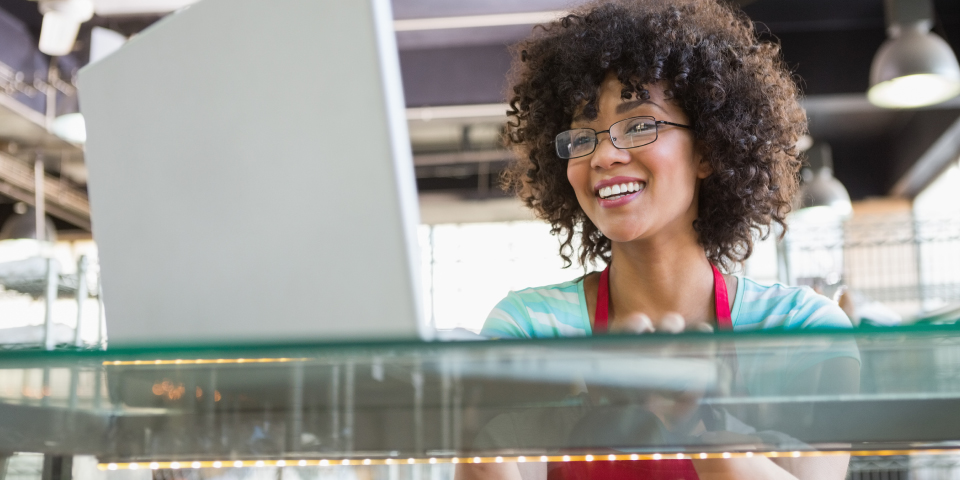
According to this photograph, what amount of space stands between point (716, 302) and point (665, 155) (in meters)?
0.21

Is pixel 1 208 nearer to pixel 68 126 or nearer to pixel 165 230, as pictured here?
pixel 68 126

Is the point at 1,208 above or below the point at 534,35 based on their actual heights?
above

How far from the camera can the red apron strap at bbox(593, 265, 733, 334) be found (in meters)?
1.05

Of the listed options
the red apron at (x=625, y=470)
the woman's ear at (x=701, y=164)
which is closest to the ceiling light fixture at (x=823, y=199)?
the woman's ear at (x=701, y=164)

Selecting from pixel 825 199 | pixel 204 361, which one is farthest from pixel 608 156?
pixel 825 199

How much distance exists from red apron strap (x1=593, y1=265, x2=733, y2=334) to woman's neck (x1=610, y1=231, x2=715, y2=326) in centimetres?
1

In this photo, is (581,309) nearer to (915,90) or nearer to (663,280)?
(663,280)

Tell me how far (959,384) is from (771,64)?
88cm

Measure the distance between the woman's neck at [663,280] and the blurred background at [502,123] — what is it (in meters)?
2.15

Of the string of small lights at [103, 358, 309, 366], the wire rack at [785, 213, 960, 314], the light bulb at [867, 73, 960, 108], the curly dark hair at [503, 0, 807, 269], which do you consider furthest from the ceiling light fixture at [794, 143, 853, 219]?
the string of small lights at [103, 358, 309, 366]

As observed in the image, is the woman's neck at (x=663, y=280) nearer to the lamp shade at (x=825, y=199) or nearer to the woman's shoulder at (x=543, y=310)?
the woman's shoulder at (x=543, y=310)

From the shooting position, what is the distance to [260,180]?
25.3 inches

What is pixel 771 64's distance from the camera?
1.23 m

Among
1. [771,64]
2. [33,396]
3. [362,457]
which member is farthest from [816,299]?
[33,396]
